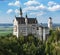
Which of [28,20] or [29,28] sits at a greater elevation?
[28,20]

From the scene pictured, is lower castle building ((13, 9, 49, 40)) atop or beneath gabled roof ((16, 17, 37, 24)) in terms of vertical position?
beneath

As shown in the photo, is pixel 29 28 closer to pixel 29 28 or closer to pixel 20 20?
pixel 29 28

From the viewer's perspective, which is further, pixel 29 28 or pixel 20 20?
pixel 29 28

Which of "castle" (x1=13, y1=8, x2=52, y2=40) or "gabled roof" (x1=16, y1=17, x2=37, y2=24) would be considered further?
"gabled roof" (x1=16, y1=17, x2=37, y2=24)

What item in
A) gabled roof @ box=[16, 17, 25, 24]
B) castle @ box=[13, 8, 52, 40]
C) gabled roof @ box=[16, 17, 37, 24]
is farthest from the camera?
gabled roof @ box=[16, 17, 37, 24]

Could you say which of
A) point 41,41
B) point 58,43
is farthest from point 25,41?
point 58,43

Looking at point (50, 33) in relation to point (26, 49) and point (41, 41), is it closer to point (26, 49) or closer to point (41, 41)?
point (41, 41)

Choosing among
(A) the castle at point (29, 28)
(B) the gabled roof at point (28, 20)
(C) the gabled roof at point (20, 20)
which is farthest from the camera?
(B) the gabled roof at point (28, 20)

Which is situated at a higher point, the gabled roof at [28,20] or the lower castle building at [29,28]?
→ the gabled roof at [28,20]

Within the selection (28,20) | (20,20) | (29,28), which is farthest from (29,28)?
(20,20)

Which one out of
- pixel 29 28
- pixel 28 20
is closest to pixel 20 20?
pixel 28 20
